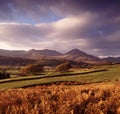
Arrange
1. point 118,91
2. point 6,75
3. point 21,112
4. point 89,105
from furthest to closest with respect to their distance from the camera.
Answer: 1. point 6,75
2. point 118,91
3. point 89,105
4. point 21,112

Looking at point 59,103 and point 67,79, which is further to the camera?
point 67,79

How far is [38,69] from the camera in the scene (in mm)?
119875

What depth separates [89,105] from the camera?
34.1 ft

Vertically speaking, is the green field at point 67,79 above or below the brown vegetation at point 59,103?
below

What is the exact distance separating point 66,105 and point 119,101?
8.11 feet

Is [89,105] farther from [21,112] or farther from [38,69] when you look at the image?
[38,69]

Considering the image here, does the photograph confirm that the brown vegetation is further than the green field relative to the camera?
No

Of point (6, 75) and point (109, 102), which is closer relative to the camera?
point (109, 102)

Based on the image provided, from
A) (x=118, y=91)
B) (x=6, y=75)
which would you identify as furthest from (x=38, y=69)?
(x=118, y=91)

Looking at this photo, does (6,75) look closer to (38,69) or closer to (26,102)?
(38,69)

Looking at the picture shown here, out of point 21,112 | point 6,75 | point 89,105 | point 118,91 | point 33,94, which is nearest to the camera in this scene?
point 21,112

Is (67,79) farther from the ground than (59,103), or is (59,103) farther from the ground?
(59,103)

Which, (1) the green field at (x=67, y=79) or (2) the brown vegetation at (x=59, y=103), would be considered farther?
(1) the green field at (x=67, y=79)

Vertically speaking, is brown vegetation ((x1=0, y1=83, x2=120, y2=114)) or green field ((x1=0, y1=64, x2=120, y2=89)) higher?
brown vegetation ((x1=0, y1=83, x2=120, y2=114))
